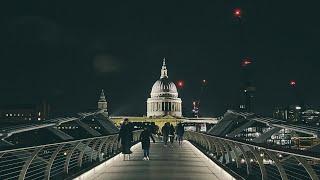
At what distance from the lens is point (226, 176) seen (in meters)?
13.6

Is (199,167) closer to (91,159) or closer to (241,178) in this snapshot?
(91,159)

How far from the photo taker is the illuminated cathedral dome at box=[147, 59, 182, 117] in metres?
180

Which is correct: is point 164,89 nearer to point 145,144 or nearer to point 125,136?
point 125,136

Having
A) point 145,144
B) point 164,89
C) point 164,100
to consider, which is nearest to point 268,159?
point 145,144

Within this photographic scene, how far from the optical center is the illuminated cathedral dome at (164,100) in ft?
592

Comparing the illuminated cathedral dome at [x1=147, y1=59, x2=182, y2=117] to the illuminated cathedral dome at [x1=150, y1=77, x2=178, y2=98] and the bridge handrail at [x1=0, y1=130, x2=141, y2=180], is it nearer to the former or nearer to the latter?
the illuminated cathedral dome at [x1=150, y1=77, x2=178, y2=98]

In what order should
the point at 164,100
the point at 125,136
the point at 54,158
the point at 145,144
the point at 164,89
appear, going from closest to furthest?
the point at 54,158 < the point at 145,144 < the point at 125,136 < the point at 164,100 < the point at 164,89

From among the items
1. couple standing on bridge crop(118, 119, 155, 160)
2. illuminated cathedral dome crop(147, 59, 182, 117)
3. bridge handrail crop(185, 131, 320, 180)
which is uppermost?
illuminated cathedral dome crop(147, 59, 182, 117)

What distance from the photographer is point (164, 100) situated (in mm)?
180125

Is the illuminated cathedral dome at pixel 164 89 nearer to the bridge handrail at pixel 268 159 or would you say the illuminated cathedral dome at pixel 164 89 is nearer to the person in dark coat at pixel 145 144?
the person in dark coat at pixel 145 144

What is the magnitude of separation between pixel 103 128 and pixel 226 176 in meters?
11.4

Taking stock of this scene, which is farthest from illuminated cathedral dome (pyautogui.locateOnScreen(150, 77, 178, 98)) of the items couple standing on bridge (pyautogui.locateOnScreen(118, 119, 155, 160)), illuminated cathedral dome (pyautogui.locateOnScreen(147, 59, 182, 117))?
couple standing on bridge (pyautogui.locateOnScreen(118, 119, 155, 160))

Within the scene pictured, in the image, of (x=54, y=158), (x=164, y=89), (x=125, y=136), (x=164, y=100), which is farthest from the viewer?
(x=164, y=89)

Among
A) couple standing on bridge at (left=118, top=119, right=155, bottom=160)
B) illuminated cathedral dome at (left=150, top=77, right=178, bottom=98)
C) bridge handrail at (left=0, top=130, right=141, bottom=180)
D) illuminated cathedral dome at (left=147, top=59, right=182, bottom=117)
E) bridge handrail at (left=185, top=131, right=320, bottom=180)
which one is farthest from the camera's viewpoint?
illuminated cathedral dome at (left=150, top=77, right=178, bottom=98)
